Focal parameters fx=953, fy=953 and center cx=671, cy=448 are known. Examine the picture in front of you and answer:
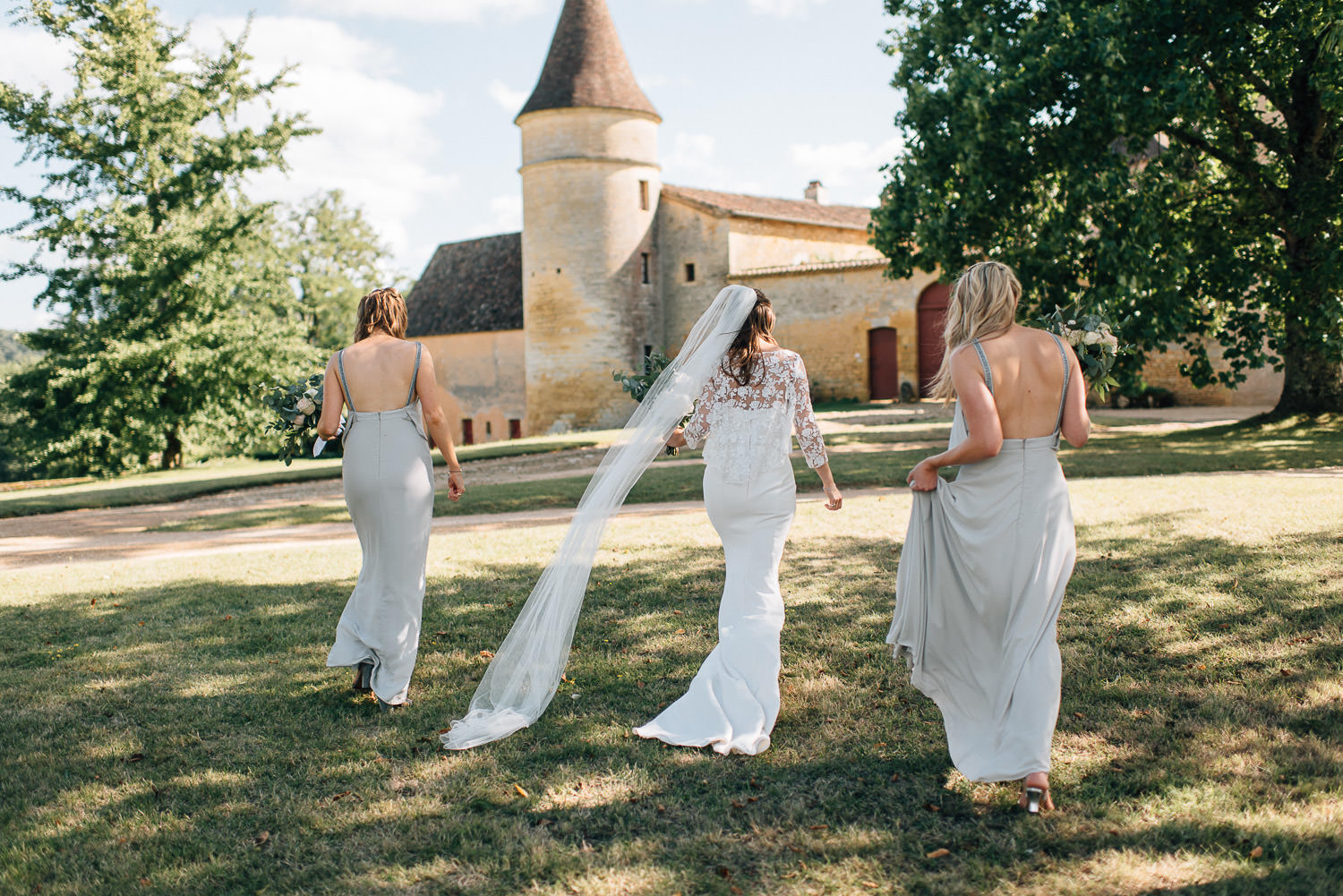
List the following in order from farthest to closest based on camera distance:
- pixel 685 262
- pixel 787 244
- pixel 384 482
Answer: pixel 787 244, pixel 685 262, pixel 384 482

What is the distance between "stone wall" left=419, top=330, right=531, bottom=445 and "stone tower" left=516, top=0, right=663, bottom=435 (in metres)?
3.03

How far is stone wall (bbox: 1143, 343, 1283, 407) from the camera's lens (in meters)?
26.6

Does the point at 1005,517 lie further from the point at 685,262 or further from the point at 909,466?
the point at 685,262

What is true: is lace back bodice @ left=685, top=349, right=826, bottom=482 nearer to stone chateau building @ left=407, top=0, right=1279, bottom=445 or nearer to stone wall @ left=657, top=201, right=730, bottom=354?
stone chateau building @ left=407, top=0, right=1279, bottom=445

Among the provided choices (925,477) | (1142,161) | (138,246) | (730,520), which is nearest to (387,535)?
(730,520)

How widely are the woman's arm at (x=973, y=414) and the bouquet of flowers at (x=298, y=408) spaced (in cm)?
379

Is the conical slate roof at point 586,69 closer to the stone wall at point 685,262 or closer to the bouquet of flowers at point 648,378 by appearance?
the stone wall at point 685,262

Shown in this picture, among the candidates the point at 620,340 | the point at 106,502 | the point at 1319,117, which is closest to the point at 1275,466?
the point at 1319,117

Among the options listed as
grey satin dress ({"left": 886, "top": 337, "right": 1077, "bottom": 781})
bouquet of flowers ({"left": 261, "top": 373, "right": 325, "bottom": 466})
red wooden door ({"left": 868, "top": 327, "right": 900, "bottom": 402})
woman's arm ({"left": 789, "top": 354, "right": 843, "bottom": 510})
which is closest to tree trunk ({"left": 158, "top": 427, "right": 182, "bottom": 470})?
red wooden door ({"left": 868, "top": 327, "right": 900, "bottom": 402})

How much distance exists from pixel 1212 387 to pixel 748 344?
86.3ft

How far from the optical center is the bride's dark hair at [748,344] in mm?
4633

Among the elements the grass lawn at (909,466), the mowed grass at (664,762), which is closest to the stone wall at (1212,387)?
the grass lawn at (909,466)

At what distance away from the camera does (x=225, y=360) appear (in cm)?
2736

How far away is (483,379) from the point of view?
1449 inches
